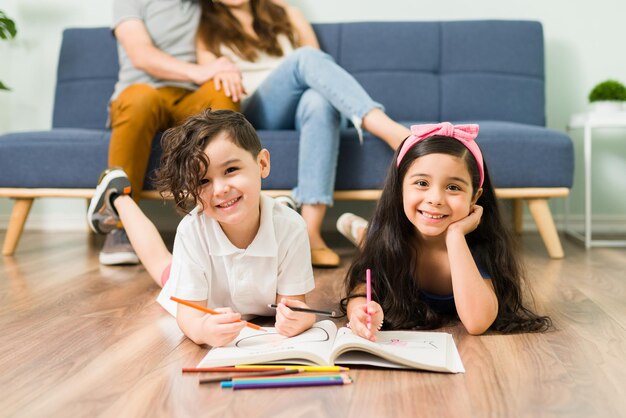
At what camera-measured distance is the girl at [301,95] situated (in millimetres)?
1902

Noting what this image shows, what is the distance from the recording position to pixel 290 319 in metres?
1.06

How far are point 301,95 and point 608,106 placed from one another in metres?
1.08

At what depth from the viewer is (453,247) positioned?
1.13m

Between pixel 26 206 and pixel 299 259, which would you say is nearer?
pixel 299 259

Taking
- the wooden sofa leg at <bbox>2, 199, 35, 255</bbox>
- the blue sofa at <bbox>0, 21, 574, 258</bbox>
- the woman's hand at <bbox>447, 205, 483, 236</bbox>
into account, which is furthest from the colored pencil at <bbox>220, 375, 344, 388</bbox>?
the wooden sofa leg at <bbox>2, 199, 35, 255</bbox>

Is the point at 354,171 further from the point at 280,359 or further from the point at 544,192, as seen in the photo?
the point at 280,359

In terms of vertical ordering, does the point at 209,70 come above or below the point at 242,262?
above

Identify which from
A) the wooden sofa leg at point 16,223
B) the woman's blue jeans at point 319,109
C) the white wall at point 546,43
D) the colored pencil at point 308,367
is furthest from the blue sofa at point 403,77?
the colored pencil at point 308,367

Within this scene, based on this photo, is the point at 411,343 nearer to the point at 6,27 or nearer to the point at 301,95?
the point at 301,95

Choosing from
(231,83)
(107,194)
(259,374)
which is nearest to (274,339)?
(259,374)

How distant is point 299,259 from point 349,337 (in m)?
0.23

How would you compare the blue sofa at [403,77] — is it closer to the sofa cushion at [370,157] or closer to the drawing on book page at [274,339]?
the sofa cushion at [370,157]

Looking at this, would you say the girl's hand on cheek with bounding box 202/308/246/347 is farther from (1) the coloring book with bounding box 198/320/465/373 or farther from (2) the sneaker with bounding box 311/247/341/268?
(2) the sneaker with bounding box 311/247/341/268

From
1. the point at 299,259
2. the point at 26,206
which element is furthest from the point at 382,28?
the point at 299,259
